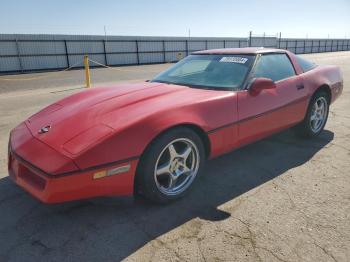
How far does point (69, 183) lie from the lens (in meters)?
2.21

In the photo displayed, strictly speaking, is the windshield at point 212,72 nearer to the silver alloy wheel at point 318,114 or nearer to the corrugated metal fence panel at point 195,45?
the silver alloy wheel at point 318,114

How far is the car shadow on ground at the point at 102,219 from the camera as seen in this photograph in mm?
2199

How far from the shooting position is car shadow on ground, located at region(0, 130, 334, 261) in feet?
7.22

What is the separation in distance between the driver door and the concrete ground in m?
0.47

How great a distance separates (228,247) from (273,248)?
1.02 feet

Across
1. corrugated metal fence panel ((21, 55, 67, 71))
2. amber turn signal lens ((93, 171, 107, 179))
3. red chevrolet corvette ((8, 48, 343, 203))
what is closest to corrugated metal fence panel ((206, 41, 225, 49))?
corrugated metal fence panel ((21, 55, 67, 71))

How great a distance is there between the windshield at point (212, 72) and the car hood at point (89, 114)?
0.27m

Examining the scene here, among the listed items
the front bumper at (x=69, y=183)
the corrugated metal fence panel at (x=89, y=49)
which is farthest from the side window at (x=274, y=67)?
the corrugated metal fence panel at (x=89, y=49)

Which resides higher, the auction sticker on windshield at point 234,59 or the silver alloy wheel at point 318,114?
the auction sticker on windshield at point 234,59

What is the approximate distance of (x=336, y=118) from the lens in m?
5.63

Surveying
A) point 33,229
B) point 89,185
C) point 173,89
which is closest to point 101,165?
point 89,185

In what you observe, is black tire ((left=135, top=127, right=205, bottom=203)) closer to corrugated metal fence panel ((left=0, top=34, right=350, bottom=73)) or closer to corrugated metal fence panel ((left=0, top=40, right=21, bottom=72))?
corrugated metal fence panel ((left=0, top=34, right=350, bottom=73))

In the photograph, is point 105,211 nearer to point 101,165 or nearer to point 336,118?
point 101,165

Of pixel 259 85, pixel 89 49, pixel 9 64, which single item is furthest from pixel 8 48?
pixel 259 85
